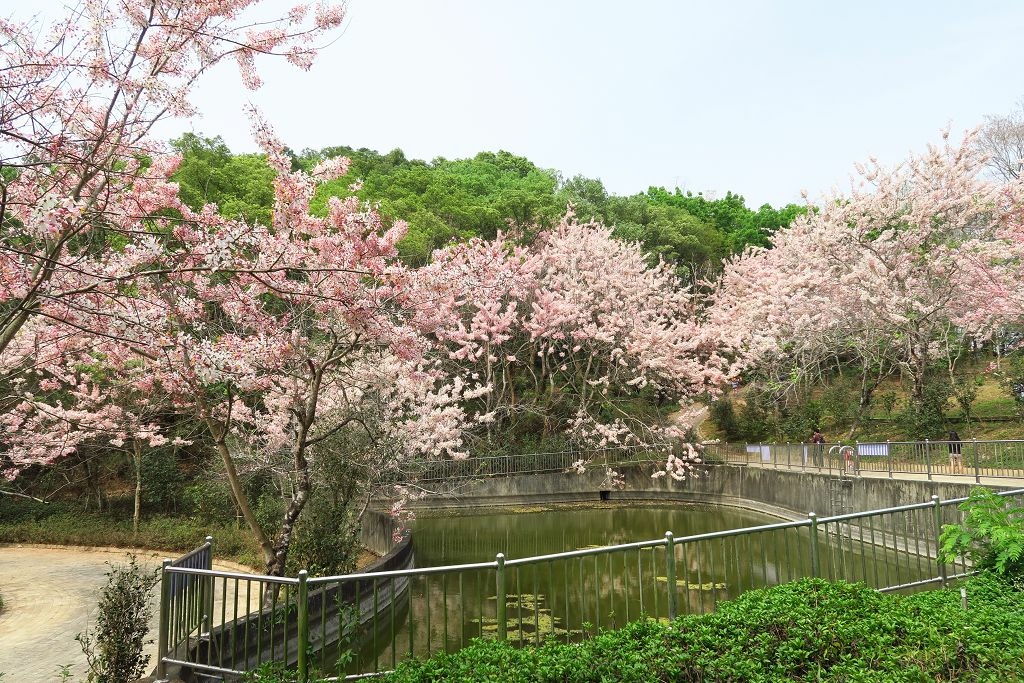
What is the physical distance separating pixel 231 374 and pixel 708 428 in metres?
27.2

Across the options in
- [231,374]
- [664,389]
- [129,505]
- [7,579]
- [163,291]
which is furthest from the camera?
[664,389]

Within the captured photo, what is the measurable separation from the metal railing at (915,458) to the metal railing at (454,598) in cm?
340

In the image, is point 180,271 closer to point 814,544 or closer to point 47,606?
point 814,544

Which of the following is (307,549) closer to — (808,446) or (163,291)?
(163,291)

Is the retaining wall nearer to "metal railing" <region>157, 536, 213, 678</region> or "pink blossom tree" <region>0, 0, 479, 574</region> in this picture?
"pink blossom tree" <region>0, 0, 479, 574</region>

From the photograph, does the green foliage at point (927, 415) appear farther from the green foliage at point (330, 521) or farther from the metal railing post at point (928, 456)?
the green foliage at point (330, 521)

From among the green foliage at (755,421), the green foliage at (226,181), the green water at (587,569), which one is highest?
the green foliage at (226,181)

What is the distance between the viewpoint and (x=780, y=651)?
17.3 feet

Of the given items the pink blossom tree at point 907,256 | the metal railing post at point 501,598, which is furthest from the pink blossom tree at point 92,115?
the pink blossom tree at point 907,256

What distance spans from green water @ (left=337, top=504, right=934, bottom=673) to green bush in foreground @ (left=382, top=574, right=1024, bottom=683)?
1.76 ft

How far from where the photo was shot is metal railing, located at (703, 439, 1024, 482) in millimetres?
14461

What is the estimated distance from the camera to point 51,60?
17.4ft

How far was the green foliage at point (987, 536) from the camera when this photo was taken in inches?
283

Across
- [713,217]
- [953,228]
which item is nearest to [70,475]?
[953,228]
